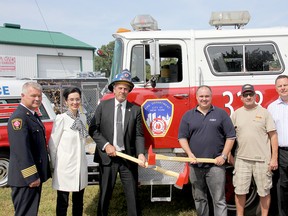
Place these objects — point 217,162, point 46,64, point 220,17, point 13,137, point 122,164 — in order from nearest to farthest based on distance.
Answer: point 13,137 → point 217,162 → point 122,164 → point 220,17 → point 46,64

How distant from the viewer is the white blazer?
368cm

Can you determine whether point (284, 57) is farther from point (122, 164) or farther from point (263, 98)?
point (122, 164)

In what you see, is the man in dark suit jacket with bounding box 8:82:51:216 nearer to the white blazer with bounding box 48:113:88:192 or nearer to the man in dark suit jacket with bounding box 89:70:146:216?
the white blazer with bounding box 48:113:88:192

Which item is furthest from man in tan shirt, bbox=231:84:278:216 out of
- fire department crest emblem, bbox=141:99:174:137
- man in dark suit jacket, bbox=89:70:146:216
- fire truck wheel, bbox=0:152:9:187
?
fire truck wheel, bbox=0:152:9:187

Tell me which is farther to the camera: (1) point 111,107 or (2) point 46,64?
(2) point 46,64

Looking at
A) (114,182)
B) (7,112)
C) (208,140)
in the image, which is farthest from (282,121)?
(7,112)

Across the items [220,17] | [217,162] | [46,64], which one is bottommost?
[217,162]

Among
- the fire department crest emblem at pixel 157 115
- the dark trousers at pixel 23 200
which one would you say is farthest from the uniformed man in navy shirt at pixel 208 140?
the dark trousers at pixel 23 200

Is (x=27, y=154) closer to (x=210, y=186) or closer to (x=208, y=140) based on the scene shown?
(x=208, y=140)

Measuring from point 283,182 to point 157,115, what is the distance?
1799 mm

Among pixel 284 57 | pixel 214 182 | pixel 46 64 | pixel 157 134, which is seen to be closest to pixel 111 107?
pixel 157 134

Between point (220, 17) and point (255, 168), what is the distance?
234 centimetres

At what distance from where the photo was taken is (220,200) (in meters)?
3.79

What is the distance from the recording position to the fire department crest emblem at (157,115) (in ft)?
14.1
